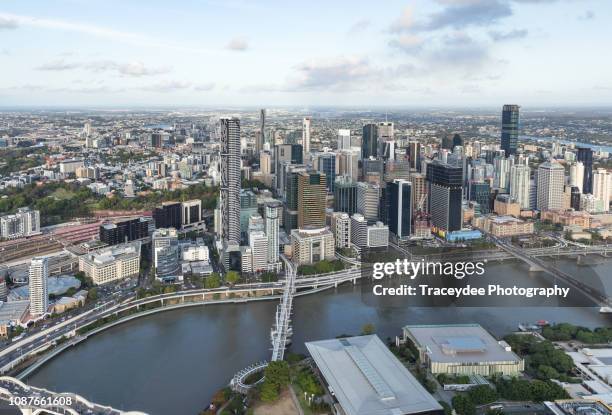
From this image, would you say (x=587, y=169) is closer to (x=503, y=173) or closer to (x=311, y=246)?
(x=503, y=173)

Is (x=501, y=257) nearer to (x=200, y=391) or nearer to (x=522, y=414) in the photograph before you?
(x=522, y=414)

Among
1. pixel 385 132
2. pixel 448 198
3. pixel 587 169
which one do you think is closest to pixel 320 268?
pixel 448 198

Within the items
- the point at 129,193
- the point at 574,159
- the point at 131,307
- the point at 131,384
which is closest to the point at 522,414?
the point at 131,384

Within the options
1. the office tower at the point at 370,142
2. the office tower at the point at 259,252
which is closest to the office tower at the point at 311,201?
the office tower at the point at 259,252

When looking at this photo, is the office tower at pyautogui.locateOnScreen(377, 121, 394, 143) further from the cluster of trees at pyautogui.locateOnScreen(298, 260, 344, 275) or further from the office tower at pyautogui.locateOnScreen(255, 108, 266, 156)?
the cluster of trees at pyautogui.locateOnScreen(298, 260, 344, 275)

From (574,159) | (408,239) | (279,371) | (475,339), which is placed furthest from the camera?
(574,159)
